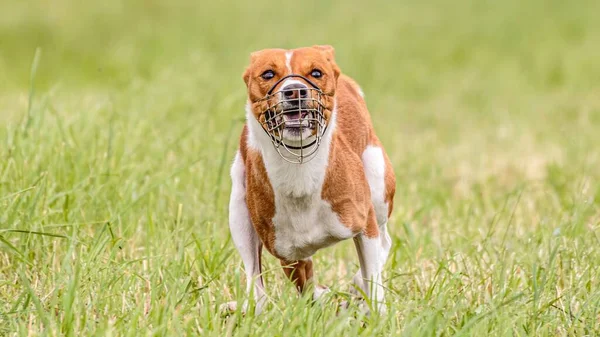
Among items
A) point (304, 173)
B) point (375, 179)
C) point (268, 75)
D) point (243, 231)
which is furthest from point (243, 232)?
point (268, 75)

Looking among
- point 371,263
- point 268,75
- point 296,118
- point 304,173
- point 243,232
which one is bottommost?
point 371,263

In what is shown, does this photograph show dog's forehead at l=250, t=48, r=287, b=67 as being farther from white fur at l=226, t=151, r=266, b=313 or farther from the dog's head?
white fur at l=226, t=151, r=266, b=313

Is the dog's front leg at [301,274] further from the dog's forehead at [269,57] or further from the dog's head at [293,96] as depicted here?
the dog's forehead at [269,57]

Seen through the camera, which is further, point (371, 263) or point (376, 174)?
point (376, 174)

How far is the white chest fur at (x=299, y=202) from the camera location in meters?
3.92

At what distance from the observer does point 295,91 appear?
11.7 feet

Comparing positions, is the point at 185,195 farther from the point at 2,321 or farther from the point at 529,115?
the point at 529,115

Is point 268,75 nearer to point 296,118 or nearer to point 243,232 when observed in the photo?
point 296,118

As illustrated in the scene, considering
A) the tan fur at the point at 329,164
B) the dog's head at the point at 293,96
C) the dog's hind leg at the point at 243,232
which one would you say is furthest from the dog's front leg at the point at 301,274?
the dog's head at the point at 293,96

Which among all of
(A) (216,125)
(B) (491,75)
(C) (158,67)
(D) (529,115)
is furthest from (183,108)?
(B) (491,75)

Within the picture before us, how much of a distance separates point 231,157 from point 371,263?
2.79 meters

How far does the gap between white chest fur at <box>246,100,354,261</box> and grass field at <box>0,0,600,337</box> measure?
22 centimetres

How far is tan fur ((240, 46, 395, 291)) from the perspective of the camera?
12.4 feet

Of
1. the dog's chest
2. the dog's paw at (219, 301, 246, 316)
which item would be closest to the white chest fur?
the dog's chest
